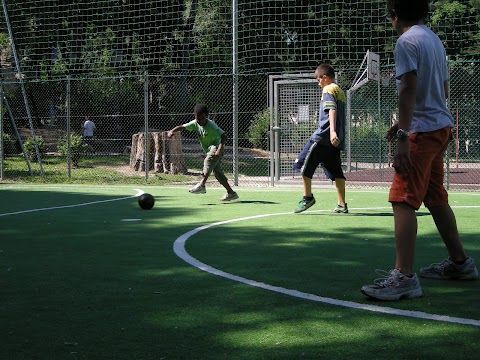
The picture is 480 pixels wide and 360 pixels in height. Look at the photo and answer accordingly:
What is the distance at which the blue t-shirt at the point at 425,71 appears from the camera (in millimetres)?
5086

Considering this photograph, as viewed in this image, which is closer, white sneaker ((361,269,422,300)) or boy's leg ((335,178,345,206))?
white sneaker ((361,269,422,300))

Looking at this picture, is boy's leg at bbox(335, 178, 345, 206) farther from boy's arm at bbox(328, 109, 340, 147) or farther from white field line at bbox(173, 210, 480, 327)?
white field line at bbox(173, 210, 480, 327)

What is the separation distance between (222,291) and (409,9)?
7.65ft

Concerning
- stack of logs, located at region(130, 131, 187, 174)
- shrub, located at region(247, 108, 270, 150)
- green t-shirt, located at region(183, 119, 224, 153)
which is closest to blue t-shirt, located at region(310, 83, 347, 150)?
green t-shirt, located at region(183, 119, 224, 153)

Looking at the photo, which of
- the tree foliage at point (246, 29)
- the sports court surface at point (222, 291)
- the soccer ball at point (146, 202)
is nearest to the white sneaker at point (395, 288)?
the sports court surface at point (222, 291)

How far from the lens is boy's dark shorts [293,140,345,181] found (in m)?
10.7

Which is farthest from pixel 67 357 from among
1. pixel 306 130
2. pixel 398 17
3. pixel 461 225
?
pixel 306 130

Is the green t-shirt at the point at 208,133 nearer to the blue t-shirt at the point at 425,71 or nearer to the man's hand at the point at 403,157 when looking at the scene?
the blue t-shirt at the point at 425,71

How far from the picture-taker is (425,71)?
5.25 meters

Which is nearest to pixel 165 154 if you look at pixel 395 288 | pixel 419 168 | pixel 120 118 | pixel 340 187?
pixel 340 187

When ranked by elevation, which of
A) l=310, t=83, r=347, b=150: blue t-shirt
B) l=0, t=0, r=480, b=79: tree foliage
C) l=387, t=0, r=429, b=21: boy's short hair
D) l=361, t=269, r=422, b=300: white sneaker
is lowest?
l=361, t=269, r=422, b=300: white sneaker

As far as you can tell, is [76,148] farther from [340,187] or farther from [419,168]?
[419,168]

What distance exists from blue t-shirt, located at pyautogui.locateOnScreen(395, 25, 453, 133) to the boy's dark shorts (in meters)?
5.24

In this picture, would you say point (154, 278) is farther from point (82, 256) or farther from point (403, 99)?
point (403, 99)
